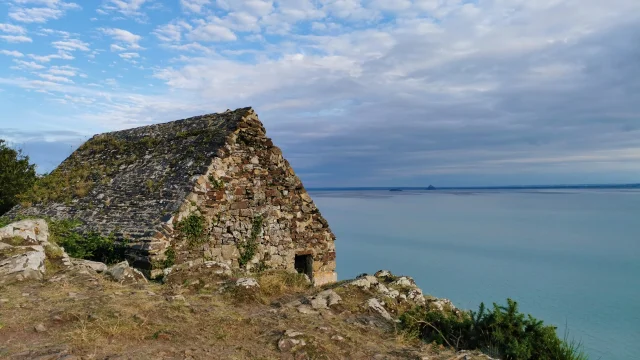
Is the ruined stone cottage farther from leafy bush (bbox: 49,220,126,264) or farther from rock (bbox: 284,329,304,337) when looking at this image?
rock (bbox: 284,329,304,337)

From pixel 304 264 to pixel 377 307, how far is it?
24.5 feet

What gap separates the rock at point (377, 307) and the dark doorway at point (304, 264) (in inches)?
270

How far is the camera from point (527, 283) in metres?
29.8

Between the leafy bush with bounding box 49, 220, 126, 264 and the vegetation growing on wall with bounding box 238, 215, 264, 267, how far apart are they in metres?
3.50

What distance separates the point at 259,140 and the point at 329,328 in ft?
29.4

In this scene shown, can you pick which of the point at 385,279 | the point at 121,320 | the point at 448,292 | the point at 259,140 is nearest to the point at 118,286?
the point at 121,320

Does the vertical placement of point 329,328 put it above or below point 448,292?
above

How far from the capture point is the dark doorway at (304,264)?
49.3 feet

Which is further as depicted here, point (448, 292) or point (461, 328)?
point (448, 292)

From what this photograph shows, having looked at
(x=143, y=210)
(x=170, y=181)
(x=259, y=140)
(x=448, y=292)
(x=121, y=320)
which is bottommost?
(x=448, y=292)

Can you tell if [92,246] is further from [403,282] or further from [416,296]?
[416,296]

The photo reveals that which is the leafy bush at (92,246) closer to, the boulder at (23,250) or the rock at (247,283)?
the boulder at (23,250)

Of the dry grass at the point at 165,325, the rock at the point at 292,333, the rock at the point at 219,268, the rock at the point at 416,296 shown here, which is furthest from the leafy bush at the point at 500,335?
the rock at the point at 219,268

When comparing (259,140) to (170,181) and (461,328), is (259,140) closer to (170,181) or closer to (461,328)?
(170,181)
